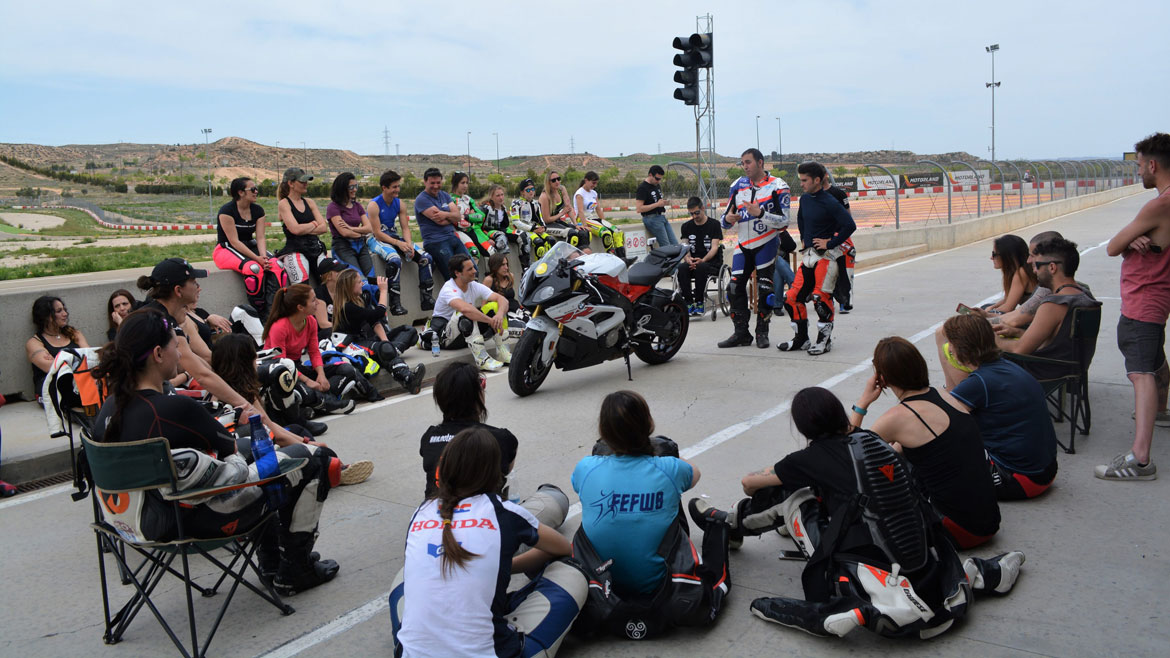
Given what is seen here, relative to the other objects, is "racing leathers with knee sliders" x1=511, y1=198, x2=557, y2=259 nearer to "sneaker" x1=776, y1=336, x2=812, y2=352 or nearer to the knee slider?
"sneaker" x1=776, y1=336, x2=812, y2=352

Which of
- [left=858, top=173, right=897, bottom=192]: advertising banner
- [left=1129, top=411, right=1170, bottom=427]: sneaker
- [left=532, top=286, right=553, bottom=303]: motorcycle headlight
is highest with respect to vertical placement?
[left=858, top=173, right=897, bottom=192]: advertising banner

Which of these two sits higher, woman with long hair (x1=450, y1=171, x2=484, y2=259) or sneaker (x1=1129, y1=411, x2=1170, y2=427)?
woman with long hair (x1=450, y1=171, x2=484, y2=259)

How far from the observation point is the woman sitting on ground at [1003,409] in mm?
4953

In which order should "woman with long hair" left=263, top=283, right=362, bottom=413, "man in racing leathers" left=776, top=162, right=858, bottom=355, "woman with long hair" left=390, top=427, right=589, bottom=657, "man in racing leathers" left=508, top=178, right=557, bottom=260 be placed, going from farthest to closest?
"man in racing leathers" left=508, top=178, right=557, bottom=260
"man in racing leathers" left=776, top=162, right=858, bottom=355
"woman with long hair" left=263, top=283, right=362, bottom=413
"woman with long hair" left=390, top=427, right=589, bottom=657

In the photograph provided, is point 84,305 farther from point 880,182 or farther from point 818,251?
point 880,182

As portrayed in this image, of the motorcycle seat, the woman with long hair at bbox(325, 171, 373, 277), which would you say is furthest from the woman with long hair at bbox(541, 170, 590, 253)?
the motorcycle seat

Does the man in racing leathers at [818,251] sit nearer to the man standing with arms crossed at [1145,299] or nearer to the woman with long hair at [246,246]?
the man standing with arms crossed at [1145,299]

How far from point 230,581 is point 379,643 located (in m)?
1.25

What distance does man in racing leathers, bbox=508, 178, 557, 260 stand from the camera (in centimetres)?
1362

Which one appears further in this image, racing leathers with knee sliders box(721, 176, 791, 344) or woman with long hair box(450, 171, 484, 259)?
woman with long hair box(450, 171, 484, 259)

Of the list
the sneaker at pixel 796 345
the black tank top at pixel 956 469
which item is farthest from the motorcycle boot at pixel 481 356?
the black tank top at pixel 956 469

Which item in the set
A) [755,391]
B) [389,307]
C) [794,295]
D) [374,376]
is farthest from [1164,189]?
[389,307]

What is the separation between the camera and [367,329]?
31.2 ft

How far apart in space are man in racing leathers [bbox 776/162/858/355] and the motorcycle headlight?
9.80 ft
